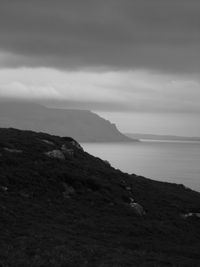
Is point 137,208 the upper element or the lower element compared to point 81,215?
upper

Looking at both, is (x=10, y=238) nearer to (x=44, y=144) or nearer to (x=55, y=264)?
(x=55, y=264)

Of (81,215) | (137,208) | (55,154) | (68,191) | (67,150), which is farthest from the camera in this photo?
(67,150)

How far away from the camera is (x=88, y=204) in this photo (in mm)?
40375

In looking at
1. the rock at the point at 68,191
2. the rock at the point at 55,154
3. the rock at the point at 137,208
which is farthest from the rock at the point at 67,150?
the rock at the point at 137,208

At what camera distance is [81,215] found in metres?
36.2

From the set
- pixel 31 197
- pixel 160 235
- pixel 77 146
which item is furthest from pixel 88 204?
pixel 77 146

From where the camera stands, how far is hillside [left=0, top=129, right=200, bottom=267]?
81.9 feet

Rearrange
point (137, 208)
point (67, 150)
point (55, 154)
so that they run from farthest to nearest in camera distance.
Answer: point (67, 150), point (55, 154), point (137, 208)

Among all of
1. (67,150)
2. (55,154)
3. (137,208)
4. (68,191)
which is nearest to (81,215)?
(68,191)

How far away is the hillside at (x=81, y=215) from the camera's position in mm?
24969

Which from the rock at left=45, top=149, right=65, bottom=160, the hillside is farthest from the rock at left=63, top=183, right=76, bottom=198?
the rock at left=45, top=149, right=65, bottom=160

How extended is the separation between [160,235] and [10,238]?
1337 cm

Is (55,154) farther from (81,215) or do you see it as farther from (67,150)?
(81,215)

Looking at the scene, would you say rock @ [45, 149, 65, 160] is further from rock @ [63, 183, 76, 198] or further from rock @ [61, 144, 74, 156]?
rock @ [63, 183, 76, 198]
